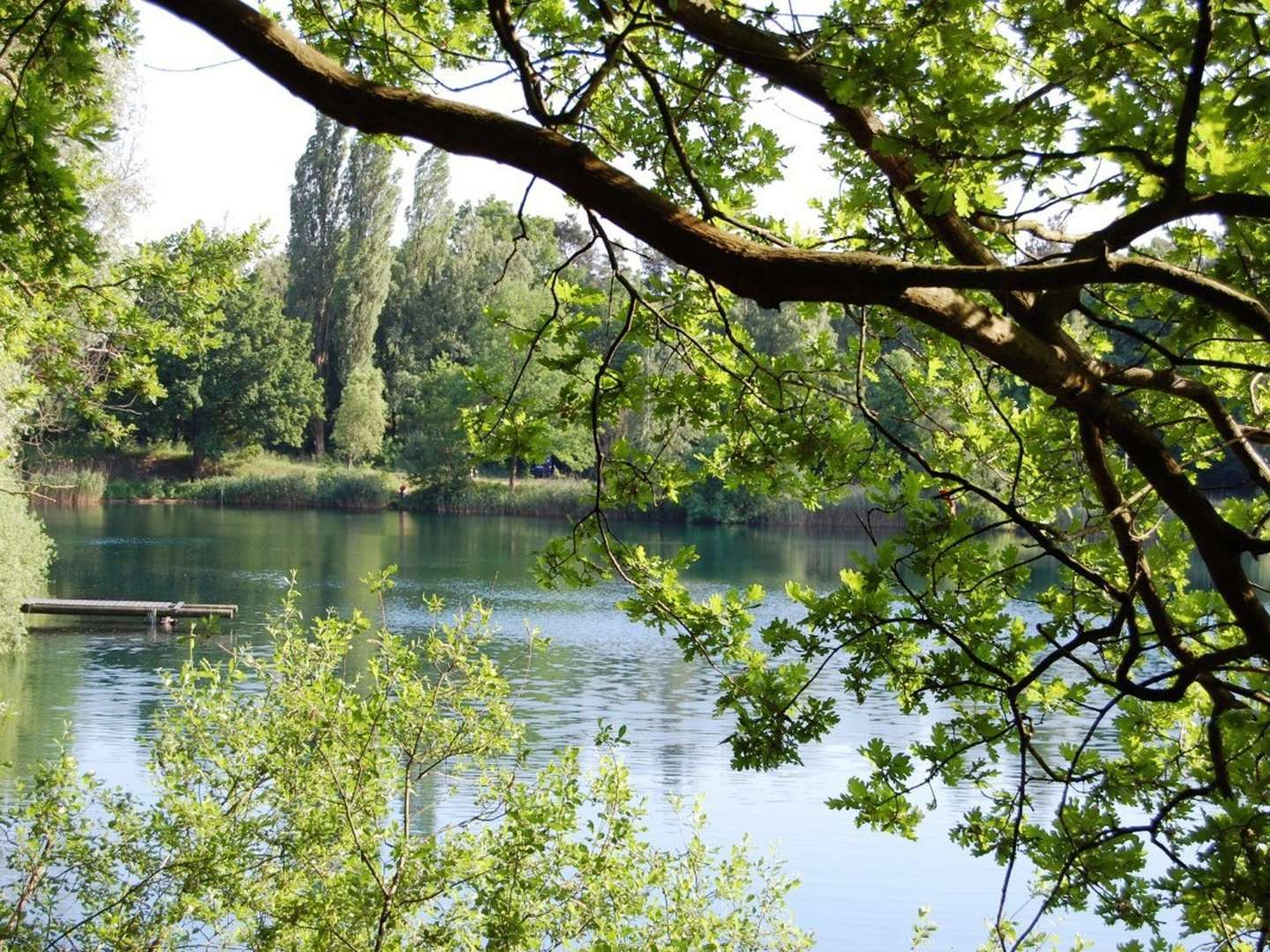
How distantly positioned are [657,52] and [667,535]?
32.2 meters

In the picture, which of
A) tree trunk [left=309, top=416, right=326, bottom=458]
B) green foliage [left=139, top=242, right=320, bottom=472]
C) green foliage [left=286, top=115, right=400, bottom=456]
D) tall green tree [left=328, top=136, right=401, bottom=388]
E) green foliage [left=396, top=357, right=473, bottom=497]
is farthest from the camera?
tree trunk [left=309, top=416, right=326, bottom=458]

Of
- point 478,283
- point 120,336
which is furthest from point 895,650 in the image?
point 478,283

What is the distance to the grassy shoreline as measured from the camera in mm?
40438

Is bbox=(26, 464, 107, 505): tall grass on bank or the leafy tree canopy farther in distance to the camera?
bbox=(26, 464, 107, 505): tall grass on bank

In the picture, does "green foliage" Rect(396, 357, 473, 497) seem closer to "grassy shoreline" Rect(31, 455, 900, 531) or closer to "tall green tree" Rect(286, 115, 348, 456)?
"grassy shoreline" Rect(31, 455, 900, 531)

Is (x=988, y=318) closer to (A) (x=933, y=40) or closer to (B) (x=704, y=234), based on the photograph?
(B) (x=704, y=234)

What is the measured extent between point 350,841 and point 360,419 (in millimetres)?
41163

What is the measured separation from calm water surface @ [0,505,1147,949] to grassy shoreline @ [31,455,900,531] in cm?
594

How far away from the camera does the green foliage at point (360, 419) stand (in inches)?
1789

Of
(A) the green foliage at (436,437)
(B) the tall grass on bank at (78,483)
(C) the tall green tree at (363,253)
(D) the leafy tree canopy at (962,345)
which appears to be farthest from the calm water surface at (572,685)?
(C) the tall green tree at (363,253)

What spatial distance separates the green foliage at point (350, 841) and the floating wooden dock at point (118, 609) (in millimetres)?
13866

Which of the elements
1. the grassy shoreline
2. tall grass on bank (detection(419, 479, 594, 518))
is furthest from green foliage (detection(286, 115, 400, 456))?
tall grass on bank (detection(419, 479, 594, 518))

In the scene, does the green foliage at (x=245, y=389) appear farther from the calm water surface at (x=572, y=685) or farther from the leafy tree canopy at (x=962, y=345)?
the leafy tree canopy at (x=962, y=345)

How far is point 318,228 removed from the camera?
48344 mm
